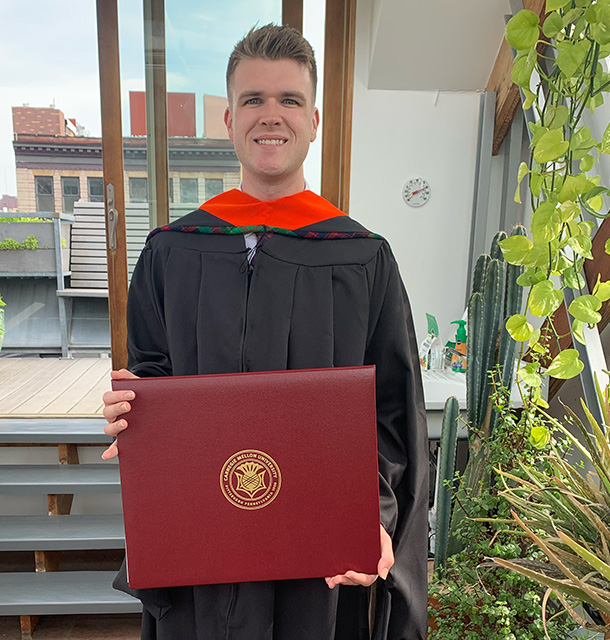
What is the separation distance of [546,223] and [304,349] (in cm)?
46

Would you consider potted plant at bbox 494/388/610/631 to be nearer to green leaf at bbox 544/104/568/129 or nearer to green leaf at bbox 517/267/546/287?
green leaf at bbox 517/267/546/287

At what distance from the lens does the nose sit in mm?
936

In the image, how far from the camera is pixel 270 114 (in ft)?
3.07

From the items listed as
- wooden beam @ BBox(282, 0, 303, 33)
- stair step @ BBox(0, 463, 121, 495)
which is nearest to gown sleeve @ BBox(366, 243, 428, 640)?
stair step @ BBox(0, 463, 121, 495)

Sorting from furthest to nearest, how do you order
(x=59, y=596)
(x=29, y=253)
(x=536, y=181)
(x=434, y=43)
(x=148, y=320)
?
1. (x=29, y=253)
2. (x=434, y=43)
3. (x=59, y=596)
4. (x=148, y=320)
5. (x=536, y=181)

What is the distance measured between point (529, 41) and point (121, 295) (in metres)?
2.56

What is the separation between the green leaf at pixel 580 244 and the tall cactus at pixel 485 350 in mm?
1085

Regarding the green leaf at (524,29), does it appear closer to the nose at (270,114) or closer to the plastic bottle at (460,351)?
the nose at (270,114)

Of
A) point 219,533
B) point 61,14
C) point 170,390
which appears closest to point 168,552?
point 219,533

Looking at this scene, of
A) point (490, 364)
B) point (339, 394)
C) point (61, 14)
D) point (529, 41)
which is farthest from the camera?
point (61, 14)

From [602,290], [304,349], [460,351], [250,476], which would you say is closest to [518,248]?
[602,290]

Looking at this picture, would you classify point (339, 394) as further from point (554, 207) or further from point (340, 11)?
point (340, 11)

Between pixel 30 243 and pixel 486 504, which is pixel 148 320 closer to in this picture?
pixel 486 504

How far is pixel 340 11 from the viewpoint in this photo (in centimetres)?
295
